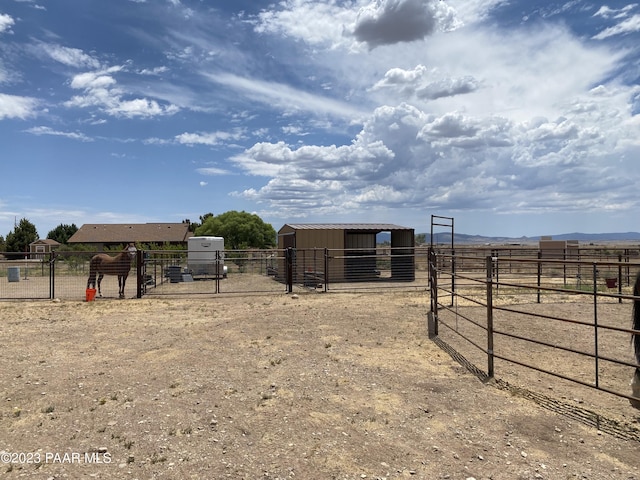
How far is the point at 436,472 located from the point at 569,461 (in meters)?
1.14

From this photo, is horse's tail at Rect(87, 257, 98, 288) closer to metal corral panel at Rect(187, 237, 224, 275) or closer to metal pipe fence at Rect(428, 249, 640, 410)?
metal corral panel at Rect(187, 237, 224, 275)

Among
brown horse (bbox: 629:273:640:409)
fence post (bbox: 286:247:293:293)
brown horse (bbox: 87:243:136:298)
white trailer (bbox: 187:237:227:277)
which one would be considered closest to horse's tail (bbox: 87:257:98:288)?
brown horse (bbox: 87:243:136:298)

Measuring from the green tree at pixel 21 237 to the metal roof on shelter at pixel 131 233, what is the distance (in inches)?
359

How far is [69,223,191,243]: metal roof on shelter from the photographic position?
6112cm

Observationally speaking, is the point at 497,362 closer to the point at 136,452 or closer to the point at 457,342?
the point at 457,342

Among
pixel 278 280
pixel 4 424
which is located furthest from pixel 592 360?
pixel 278 280

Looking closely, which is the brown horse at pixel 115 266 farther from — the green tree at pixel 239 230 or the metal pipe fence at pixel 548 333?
the green tree at pixel 239 230

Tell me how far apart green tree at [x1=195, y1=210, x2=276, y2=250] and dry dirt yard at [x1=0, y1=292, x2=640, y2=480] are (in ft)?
131

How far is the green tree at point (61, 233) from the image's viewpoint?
70.5 m

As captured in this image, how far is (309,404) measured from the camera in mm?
4836

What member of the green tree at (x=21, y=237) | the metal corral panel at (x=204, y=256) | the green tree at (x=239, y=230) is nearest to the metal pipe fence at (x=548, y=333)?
the metal corral panel at (x=204, y=256)

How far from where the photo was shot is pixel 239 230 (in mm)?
48312

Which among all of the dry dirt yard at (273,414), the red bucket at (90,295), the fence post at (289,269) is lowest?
the dry dirt yard at (273,414)

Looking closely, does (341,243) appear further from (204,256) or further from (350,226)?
(204,256)
